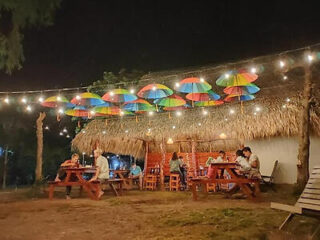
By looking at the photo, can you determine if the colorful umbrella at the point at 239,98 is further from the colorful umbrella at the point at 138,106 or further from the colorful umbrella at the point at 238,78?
the colorful umbrella at the point at 138,106

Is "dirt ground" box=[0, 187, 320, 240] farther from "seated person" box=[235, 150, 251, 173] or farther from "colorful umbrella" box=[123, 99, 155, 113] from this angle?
"colorful umbrella" box=[123, 99, 155, 113]

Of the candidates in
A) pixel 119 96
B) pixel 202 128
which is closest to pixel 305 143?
pixel 202 128

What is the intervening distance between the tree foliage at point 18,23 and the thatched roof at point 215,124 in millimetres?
5176

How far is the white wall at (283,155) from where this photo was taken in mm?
10398

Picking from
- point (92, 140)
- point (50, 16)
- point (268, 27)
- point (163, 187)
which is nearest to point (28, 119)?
point (92, 140)

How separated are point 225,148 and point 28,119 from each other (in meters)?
14.7

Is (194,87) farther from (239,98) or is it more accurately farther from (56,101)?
(56,101)

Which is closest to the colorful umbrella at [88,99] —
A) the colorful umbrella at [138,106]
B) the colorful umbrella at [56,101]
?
the colorful umbrella at [56,101]

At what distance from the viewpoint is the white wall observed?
10398 mm

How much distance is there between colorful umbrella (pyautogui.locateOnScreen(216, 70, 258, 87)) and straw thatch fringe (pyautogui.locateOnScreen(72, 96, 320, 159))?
1723mm

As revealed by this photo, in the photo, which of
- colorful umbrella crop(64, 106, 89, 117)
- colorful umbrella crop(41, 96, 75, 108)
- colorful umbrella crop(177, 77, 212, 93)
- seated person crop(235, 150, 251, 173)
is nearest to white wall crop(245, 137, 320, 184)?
seated person crop(235, 150, 251, 173)

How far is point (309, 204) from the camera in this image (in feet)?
13.6

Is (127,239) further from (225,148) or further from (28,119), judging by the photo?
(28,119)

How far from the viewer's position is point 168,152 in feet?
46.3
